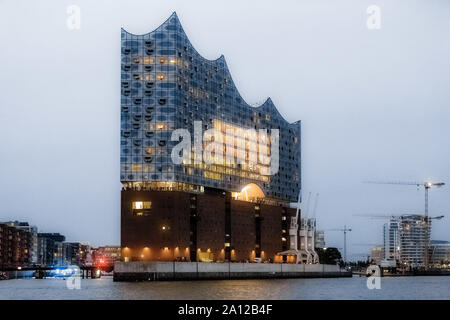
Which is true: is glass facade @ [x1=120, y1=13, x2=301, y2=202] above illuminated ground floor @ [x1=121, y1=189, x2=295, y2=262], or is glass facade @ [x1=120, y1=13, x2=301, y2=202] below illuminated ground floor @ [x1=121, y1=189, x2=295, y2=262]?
above

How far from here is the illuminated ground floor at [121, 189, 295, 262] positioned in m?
129

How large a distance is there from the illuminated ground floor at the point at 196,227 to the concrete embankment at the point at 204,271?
8.97 feet

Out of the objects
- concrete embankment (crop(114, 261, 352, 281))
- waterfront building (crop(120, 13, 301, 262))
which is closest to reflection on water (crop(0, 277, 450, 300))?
concrete embankment (crop(114, 261, 352, 281))

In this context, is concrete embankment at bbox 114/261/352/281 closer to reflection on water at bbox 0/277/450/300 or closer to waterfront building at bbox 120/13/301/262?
waterfront building at bbox 120/13/301/262

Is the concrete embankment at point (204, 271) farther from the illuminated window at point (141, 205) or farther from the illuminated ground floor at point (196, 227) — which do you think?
the illuminated window at point (141, 205)

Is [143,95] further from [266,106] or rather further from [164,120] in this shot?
[266,106]

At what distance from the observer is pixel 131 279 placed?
404 feet

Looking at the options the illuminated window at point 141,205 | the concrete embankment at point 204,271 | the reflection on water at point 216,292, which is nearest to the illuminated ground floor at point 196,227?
the illuminated window at point 141,205

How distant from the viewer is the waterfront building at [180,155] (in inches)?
5089

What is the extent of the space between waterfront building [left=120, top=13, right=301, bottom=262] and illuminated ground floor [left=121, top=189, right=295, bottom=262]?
0.52 feet
